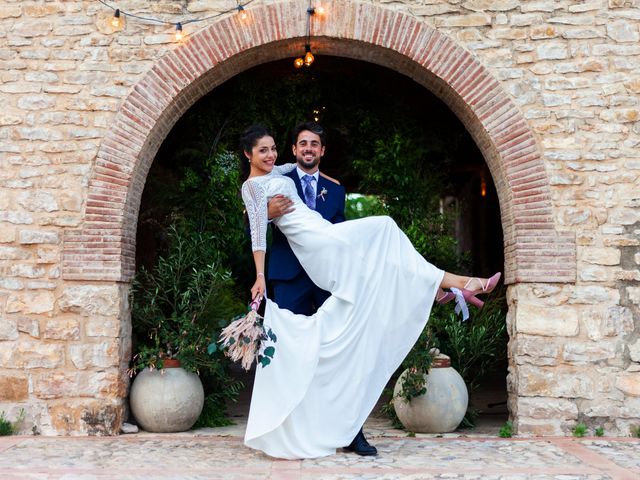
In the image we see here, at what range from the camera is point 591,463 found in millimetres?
4445

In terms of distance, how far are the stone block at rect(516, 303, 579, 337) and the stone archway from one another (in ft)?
0.72

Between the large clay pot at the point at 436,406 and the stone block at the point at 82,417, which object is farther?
the large clay pot at the point at 436,406

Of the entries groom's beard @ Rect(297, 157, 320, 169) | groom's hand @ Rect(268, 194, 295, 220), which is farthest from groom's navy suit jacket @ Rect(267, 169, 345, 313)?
groom's hand @ Rect(268, 194, 295, 220)

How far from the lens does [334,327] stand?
4535 mm

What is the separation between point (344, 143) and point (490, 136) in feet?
8.57

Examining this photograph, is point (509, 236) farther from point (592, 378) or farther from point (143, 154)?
point (143, 154)

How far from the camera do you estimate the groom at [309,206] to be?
4672 mm

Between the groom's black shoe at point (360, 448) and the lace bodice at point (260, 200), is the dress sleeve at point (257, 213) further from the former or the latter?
the groom's black shoe at point (360, 448)

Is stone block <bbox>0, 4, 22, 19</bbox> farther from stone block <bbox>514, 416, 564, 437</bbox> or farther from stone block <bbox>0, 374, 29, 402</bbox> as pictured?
stone block <bbox>514, 416, 564, 437</bbox>

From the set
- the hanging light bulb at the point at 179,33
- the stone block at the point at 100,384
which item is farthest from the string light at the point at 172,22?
the stone block at the point at 100,384

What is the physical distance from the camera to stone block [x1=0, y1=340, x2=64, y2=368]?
5.47 metres

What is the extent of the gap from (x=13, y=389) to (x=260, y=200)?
2508 millimetres

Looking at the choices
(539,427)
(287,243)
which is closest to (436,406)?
(539,427)

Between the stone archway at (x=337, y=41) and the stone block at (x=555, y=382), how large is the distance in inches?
10.2
